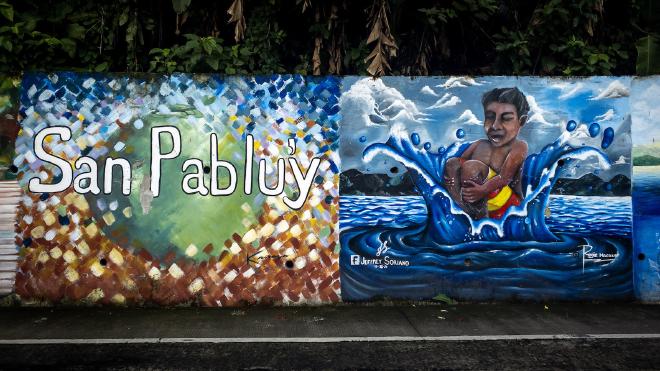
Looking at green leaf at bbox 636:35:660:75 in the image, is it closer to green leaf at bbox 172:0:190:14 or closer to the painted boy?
the painted boy

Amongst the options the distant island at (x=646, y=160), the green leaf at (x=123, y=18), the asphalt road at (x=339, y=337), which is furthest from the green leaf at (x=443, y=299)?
the green leaf at (x=123, y=18)

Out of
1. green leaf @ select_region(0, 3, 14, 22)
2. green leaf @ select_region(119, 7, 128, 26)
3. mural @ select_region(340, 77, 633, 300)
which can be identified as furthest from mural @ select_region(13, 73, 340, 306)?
green leaf @ select_region(119, 7, 128, 26)

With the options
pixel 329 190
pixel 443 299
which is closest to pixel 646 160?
pixel 443 299

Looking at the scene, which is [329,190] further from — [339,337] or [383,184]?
[339,337]

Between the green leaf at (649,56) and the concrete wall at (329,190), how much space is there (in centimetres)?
28

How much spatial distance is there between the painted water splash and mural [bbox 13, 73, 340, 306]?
1.98 feet

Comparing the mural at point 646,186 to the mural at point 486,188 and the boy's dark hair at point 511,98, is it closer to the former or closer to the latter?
the mural at point 486,188

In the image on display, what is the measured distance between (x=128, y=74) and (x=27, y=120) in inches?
53.7

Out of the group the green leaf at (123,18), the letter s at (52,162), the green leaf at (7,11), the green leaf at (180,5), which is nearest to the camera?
the green leaf at (7,11)

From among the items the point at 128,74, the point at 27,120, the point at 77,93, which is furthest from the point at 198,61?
the point at 27,120

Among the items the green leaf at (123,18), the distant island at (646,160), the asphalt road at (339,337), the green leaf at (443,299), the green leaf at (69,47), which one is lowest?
the asphalt road at (339,337)

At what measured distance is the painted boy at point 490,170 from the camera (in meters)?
6.02

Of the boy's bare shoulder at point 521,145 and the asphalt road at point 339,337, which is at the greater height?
the boy's bare shoulder at point 521,145

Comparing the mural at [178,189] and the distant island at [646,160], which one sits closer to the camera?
the mural at [178,189]
